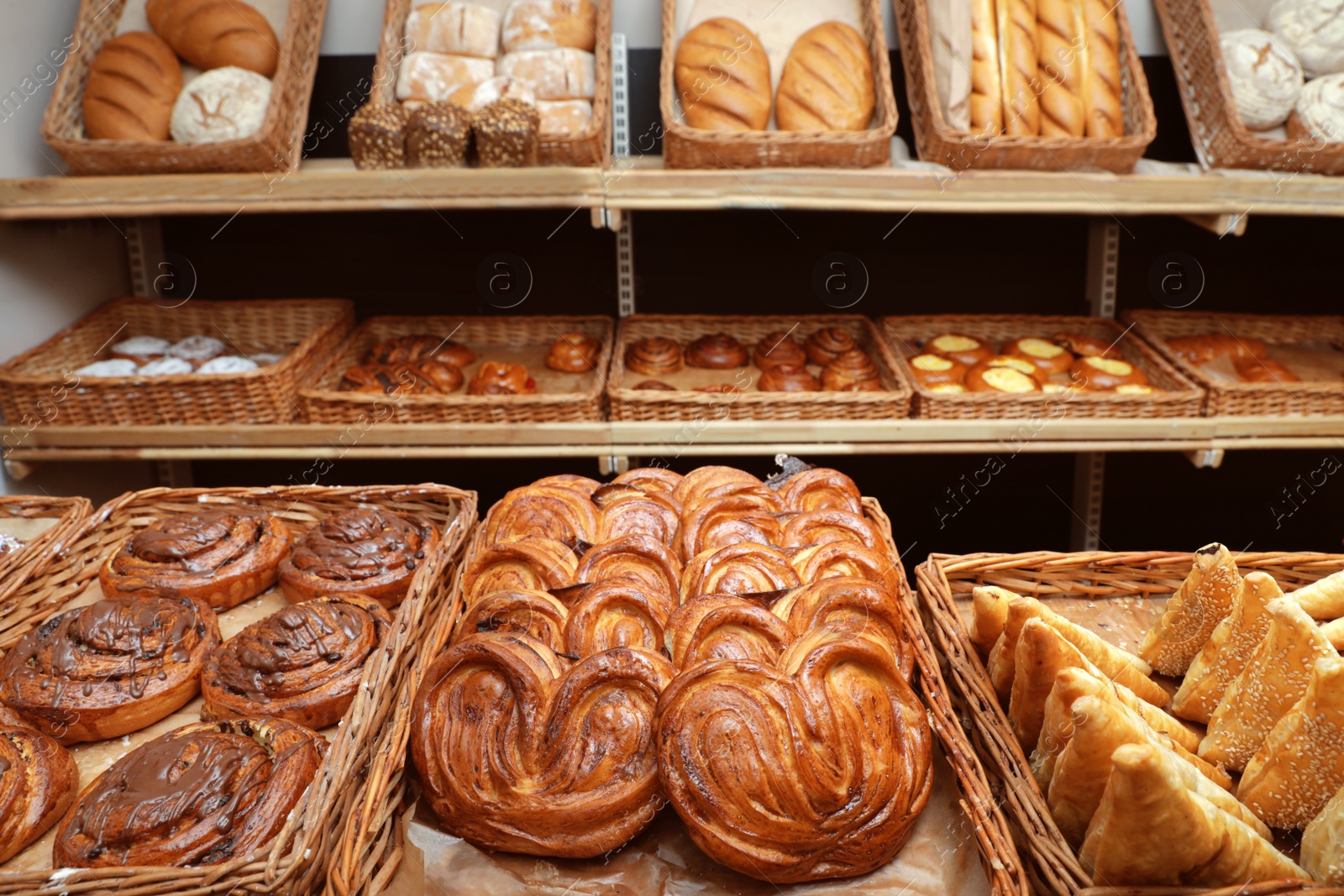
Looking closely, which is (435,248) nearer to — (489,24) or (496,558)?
(489,24)

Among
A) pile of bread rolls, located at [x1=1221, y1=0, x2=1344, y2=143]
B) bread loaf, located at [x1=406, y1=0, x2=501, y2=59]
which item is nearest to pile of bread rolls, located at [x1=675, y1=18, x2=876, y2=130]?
bread loaf, located at [x1=406, y1=0, x2=501, y2=59]

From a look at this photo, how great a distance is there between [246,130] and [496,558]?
5.42 ft

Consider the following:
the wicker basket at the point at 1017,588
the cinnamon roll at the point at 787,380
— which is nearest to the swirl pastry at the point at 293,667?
the wicker basket at the point at 1017,588

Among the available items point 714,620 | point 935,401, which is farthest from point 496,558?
point 935,401

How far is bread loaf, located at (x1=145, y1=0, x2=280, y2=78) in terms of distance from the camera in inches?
97.7

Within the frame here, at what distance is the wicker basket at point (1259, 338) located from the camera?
2451mm

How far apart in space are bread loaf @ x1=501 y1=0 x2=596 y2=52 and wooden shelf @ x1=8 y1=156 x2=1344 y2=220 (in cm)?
53

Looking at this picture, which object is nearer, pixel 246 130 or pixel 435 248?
pixel 246 130

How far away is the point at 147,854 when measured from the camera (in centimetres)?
112

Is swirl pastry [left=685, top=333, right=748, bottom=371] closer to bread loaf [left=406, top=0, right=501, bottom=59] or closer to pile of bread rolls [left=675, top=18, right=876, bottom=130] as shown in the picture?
pile of bread rolls [left=675, top=18, right=876, bottom=130]

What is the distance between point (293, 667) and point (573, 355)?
150 cm

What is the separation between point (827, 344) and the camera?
9.08 ft

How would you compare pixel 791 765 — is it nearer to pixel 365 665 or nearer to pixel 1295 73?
pixel 365 665

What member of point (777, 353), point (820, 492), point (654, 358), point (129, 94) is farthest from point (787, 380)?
point (129, 94)
